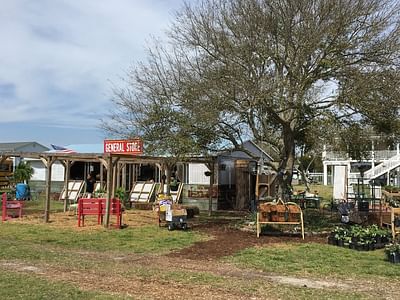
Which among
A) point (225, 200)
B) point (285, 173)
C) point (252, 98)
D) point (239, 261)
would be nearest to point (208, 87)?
point (252, 98)

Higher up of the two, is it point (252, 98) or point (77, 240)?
point (252, 98)

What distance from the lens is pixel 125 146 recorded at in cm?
1855

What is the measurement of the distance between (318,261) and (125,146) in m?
9.80

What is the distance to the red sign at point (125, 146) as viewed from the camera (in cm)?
1714

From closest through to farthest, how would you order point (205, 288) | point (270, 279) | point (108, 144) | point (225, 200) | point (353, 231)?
point (205, 288) → point (270, 279) → point (353, 231) → point (108, 144) → point (225, 200)

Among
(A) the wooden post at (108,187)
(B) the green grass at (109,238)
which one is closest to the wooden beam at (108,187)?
(A) the wooden post at (108,187)

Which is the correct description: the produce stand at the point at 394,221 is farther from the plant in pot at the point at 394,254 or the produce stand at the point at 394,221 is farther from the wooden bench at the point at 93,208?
the wooden bench at the point at 93,208

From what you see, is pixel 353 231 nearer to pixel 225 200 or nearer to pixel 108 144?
pixel 108 144

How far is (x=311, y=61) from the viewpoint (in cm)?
1435

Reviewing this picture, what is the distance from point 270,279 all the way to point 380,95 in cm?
721

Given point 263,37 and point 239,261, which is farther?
point 263,37

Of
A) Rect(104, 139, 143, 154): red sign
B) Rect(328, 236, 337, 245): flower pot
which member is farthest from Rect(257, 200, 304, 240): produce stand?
Rect(104, 139, 143, 154): red sign

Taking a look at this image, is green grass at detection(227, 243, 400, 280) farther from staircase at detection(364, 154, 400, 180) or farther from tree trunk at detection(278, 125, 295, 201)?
staircase at detection(364, 154, 400, 180)

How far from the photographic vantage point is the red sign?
17141mm
